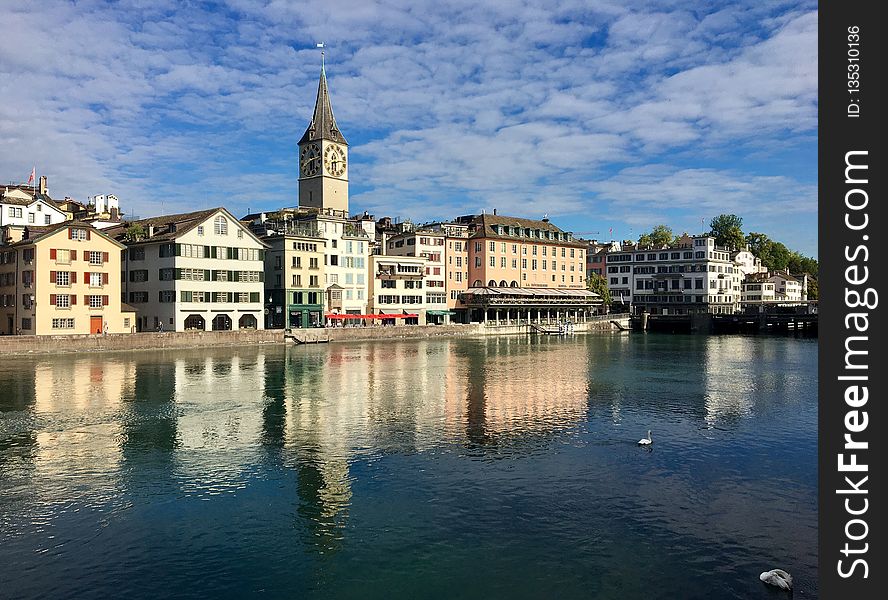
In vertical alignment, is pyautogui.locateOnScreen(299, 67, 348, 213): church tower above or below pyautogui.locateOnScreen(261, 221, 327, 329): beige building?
above

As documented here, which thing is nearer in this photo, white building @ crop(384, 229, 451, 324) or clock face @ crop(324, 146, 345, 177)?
white building @ crop(384, 229, 451, 324)

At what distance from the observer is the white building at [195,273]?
272 feet

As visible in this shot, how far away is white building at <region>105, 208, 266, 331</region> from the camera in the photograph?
82938 millimetres

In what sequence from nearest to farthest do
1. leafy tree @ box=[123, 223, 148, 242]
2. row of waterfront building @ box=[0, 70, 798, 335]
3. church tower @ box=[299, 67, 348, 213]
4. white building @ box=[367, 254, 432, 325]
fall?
1. row of waterfront building @ box=[0, 70, 798, 335]
2. leafy tree @ box=[123, 223, 148, 242]
3. white building @ box=[367, 254, 432, 325]
4. church tower @ box=[299, 67, 348, 213]

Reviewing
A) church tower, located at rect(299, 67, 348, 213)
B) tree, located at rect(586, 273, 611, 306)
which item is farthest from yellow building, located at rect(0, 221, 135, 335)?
tree, located at rect(586, 273, 611, 306)

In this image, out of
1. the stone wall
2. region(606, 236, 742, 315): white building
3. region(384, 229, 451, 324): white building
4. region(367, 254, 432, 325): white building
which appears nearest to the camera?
the stone wall

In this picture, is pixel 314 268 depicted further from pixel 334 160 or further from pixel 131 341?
pixel 334 160

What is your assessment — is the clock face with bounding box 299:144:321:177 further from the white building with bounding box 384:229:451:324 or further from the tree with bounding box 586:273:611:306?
the tree with bounding box 586:273:611:306

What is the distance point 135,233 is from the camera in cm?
8888

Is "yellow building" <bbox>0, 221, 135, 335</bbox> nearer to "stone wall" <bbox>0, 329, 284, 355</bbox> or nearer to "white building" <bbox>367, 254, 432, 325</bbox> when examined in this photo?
"stone wall" <bbox>0, 329, 284, 355</bbox>

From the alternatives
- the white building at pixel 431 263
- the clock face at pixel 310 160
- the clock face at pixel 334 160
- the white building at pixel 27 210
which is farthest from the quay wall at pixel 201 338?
the clock face at pixel 310 160

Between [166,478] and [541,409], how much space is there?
21.1 m

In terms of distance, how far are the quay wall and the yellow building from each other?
6.04m

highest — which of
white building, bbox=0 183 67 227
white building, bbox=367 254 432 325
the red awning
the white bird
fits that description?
white building, bbox=0 183 67 227
